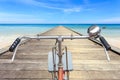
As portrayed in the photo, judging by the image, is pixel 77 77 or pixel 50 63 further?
pixel 77 77

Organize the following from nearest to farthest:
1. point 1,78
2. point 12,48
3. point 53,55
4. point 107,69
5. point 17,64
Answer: point 12,48, point 53,55, point 1,78, point 107,69, point 17,64

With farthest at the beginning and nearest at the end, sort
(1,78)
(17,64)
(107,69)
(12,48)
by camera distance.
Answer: (17,64), (107,69), (1,78), (12,48)

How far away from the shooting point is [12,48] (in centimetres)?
208

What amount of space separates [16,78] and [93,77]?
1.48 metres

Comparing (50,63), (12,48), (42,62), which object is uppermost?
(12,48)

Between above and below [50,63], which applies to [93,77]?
below

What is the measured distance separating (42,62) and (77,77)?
5.00 feet

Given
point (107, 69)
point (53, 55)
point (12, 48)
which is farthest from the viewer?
point (107, 69)

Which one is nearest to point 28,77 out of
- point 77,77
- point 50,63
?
point 77,77

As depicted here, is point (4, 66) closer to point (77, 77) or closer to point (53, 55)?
point (77, 77)

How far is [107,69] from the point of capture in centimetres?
469

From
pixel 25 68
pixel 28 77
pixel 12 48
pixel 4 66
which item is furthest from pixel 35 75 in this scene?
pixel 12 48

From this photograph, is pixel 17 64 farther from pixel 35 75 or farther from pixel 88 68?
pixel 88 68

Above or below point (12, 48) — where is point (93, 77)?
below
